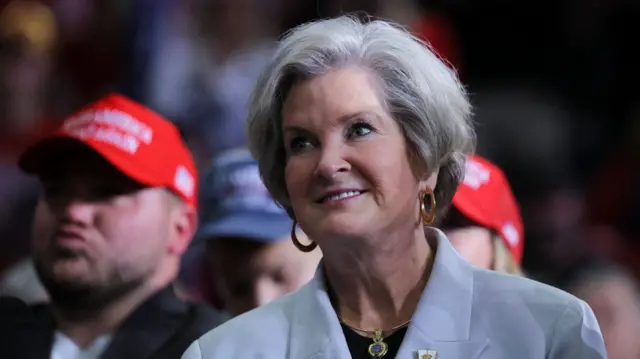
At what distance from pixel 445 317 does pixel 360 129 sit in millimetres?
353

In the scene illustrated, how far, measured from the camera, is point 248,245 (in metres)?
3.61

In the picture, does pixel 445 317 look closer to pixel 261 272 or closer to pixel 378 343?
pixel 378 343

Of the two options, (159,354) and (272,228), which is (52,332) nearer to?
Answer: (159,354)

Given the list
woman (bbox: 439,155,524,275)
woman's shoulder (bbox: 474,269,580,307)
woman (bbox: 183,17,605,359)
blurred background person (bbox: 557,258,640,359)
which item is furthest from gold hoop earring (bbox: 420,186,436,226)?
blurred background person (bbox: 557,258,640,359)

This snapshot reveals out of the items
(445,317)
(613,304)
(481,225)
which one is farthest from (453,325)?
(613,304)

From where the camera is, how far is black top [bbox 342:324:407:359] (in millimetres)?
2463

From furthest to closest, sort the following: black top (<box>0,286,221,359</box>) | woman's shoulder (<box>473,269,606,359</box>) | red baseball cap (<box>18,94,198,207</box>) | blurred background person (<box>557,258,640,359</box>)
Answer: blurred background person (<box>557,258,640,359</box>), red baseball cap (<box>18,94,198,207</box>), black top (<box>0,286,221,359</box>), woman's shoulder (<box>473,269,606,359</box>)

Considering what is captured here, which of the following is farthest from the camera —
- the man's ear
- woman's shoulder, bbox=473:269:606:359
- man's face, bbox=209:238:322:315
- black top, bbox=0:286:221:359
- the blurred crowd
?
the blurred crowd

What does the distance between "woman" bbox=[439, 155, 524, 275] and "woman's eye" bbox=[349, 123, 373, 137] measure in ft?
2.72

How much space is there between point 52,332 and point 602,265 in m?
2.18

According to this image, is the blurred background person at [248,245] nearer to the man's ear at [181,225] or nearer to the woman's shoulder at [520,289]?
the man's ear at [181,225]

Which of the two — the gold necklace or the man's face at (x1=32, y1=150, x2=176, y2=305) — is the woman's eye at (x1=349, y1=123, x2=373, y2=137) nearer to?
the gold necklace

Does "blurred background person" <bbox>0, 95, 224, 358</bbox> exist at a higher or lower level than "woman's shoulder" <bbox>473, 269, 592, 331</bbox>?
lower

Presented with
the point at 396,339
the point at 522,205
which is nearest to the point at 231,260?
the point at 396,339
